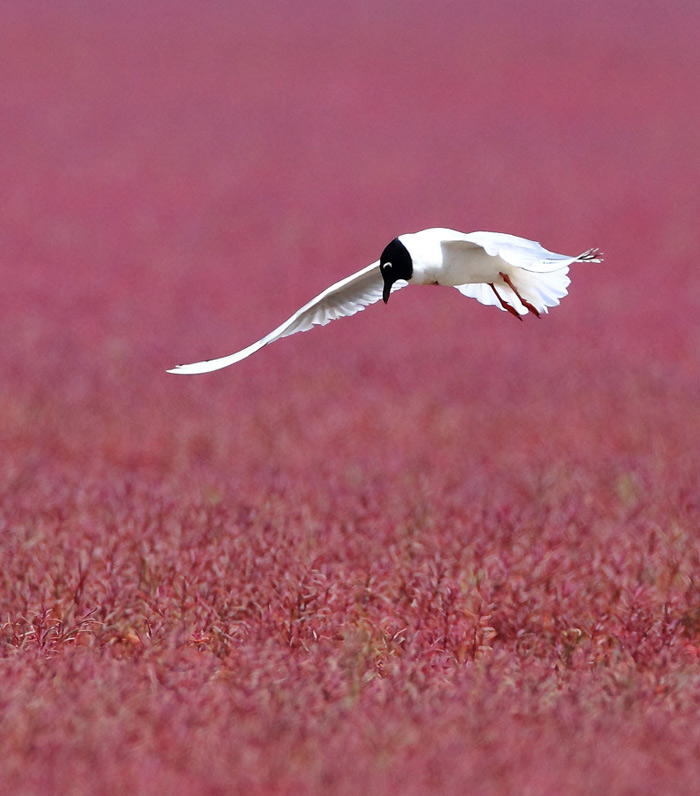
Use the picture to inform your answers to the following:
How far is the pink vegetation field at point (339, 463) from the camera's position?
393 centimetres

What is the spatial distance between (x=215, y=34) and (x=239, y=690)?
25.2 metres

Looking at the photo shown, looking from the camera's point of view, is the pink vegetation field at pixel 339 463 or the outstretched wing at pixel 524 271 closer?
the pink vegetation field at pixel 339 463

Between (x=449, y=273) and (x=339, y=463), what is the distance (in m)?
2.51

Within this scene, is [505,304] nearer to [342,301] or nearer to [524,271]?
[524,271]

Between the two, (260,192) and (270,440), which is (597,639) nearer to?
(270,440)

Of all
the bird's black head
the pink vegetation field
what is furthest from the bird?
the pink vegetation field

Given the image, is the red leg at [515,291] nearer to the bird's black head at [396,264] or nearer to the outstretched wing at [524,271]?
the outstretched wing at [524,271]

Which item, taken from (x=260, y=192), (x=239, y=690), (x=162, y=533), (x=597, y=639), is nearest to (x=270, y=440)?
(x=162, y=533)

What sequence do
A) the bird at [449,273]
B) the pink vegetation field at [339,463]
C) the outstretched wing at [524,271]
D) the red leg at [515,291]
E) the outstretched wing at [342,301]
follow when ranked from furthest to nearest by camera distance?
1. the outstretched wing at [342,301]
2. the red leg at [515,291]
3. the bird at [449,273]
4. the outstretched wing at [524,271]
5. the pink vegetation field at [339,463]

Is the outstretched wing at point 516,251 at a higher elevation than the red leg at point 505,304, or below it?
higher

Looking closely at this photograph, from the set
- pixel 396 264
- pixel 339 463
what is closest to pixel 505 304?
pixel 396 264

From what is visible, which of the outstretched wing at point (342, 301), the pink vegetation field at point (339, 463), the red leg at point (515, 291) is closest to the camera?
the pink vegetation field at point (339, 463)

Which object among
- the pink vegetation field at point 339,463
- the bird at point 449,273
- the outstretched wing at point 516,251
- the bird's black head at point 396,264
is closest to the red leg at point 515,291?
the bird at point 449,273

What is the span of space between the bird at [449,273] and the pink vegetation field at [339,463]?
818 millimetres
